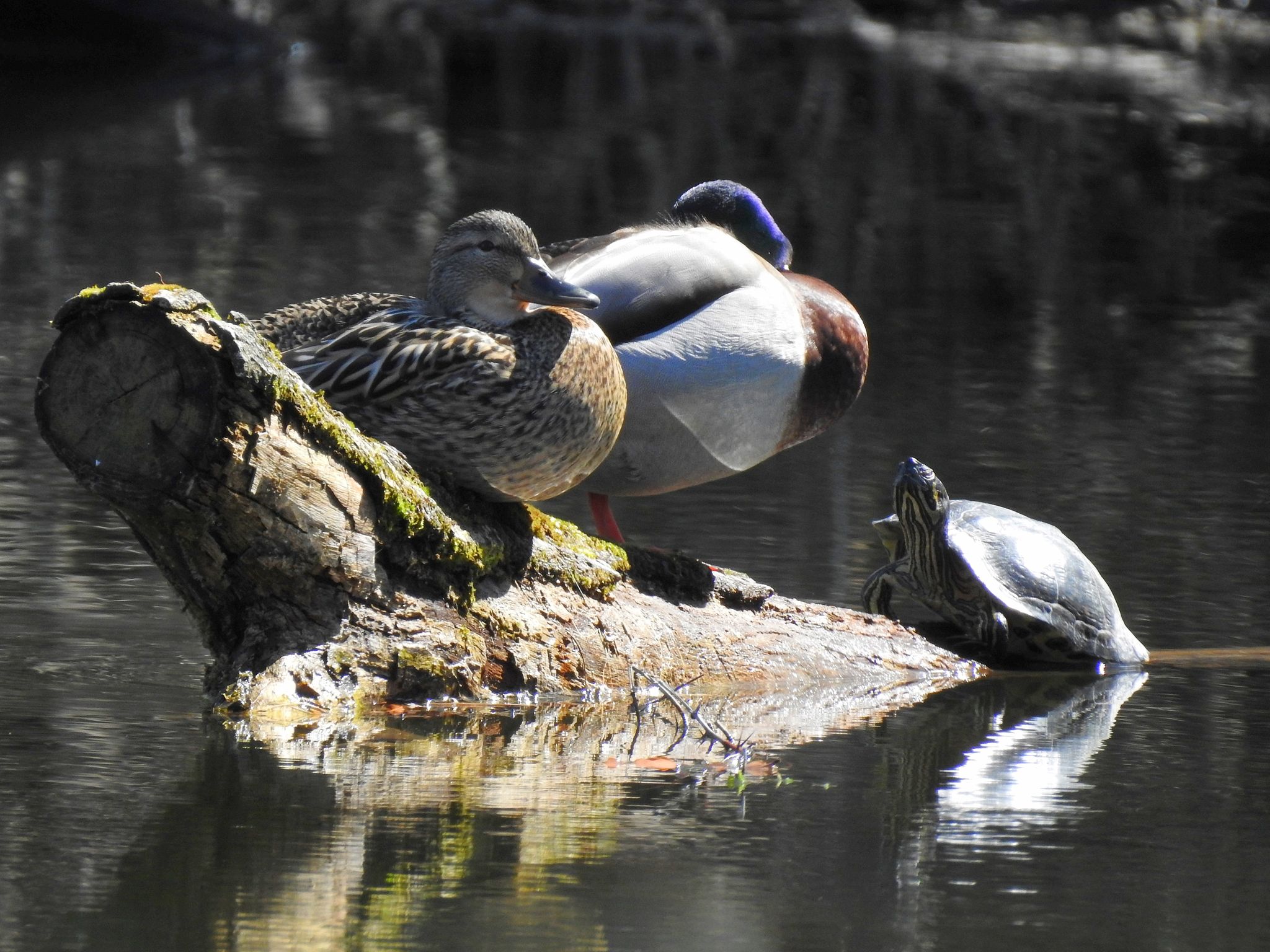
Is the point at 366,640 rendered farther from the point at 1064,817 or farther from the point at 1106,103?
the point at 1106,103

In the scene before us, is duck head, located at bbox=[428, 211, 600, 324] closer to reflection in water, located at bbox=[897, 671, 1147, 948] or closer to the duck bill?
the duck bill

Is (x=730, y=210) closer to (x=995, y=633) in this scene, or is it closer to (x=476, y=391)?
(x=995, y=633)

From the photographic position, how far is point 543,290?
5.68 m

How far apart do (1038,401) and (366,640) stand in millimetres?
6504

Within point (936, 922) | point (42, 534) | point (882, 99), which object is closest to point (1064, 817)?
point (936, 922)

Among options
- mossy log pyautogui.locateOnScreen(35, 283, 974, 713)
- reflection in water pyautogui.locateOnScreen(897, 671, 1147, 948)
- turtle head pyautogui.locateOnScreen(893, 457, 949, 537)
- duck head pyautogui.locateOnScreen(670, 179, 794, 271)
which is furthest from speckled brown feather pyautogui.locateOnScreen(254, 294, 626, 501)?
duck head pyautogui.locateOnScreen(670, 179, 794, 271)

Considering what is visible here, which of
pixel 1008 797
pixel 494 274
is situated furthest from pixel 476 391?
pixel 1008 797

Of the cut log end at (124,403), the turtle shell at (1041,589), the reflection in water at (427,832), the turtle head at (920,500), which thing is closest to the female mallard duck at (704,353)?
the turtle head at (920,500)

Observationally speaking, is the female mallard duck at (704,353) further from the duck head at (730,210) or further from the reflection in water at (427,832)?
the reflection in water at (427,832)

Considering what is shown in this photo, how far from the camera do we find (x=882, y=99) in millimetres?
27438

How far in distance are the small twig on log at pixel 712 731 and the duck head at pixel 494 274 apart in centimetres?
109

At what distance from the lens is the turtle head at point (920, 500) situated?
687 centimetres

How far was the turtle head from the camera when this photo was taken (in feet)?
22.5

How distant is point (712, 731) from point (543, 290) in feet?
4.35
